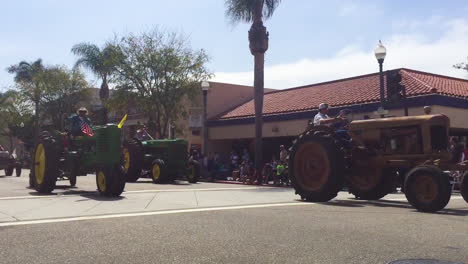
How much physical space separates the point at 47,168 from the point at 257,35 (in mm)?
12834

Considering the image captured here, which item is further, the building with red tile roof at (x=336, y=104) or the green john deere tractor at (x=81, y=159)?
the building with red tile roof at (x=336, y=104)

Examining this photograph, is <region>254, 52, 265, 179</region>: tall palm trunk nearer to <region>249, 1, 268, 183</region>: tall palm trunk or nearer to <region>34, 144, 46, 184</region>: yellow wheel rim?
<region>249, 1, 268, 183</region>: tall palm trunk

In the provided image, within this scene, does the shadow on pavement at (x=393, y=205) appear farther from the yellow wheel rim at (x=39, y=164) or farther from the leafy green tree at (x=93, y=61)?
the leafy green tree at (x=93, y=61)

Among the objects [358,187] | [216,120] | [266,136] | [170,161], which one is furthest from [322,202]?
[216,120]

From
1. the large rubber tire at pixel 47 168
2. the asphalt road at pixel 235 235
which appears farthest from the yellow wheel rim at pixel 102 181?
the asphalt road at pixel 235 235

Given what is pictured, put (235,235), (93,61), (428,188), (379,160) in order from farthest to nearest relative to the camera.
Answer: (93,61) < (379,160) < (428,188) < (235,235)

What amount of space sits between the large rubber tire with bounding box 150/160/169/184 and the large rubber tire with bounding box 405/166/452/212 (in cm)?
1055

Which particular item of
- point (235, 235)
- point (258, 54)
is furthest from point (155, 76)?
point (235, 235)

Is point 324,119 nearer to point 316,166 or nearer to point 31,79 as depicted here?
point 316,166

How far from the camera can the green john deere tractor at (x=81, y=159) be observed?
11.5 m

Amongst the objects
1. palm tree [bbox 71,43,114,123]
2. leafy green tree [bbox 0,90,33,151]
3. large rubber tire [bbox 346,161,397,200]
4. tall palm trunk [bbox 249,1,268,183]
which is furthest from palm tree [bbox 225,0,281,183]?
leafy green tree [bbox 0,90,33,151]

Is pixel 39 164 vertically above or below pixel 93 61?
below

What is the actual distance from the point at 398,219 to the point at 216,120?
22805mm

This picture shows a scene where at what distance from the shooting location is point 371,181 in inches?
461
